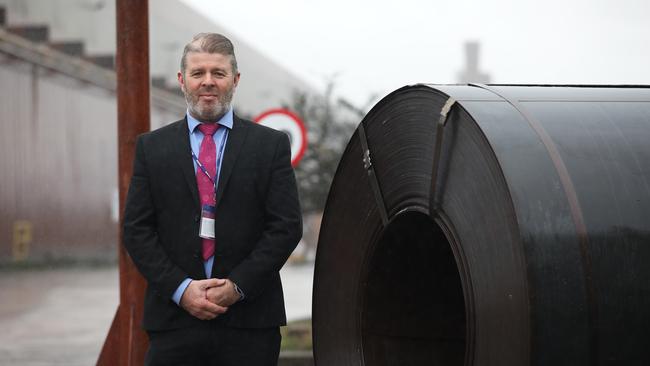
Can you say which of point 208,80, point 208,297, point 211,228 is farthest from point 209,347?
point 208,80

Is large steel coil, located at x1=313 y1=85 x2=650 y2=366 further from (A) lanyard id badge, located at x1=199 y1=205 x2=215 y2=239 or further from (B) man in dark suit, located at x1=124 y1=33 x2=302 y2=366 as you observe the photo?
(A) lanyard id badge, located at x1=199 y1=205 x2=215 y2=239

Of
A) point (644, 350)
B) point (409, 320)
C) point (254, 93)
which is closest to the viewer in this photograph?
point (644, 350)

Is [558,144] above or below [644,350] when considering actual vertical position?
above

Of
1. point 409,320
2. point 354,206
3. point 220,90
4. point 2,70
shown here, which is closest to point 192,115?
point 220,90

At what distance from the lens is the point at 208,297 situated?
3.48 meters

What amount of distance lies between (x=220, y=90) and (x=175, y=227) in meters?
0.41

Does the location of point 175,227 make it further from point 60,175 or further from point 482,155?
point 60,175

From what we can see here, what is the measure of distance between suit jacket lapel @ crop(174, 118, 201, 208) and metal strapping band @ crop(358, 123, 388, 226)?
49 cm

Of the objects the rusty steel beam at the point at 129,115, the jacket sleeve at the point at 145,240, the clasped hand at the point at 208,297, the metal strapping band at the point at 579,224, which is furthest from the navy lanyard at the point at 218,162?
the rusty steel beam at the point at 129,115

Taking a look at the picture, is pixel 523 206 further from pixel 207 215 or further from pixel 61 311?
pixel 61 311

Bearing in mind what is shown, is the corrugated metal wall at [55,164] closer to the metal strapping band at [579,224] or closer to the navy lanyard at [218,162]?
the navy lanyard at [218,162]

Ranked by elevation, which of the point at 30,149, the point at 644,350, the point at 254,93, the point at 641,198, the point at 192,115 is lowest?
the point at 644,350

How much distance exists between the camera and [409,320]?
3.83 metres

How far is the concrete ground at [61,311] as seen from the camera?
9.28 m
